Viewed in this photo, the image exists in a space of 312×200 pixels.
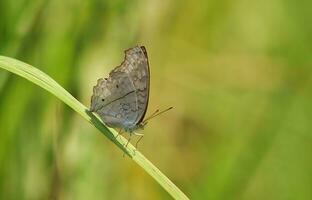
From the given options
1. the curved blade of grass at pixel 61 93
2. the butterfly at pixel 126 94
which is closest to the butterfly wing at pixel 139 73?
the butterfly at pixel 126 94

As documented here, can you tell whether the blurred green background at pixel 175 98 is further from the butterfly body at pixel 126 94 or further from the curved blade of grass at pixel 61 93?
the curved blade of grass at pixel 61 93

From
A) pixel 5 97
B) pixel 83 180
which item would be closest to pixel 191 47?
pixel 83 180

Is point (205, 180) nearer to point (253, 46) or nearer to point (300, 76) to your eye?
point (300, 76)

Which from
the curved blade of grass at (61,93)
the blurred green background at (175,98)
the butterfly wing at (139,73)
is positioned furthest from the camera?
the blurred green background at (175,98)

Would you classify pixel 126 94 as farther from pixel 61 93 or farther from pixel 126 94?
pixel 61 93

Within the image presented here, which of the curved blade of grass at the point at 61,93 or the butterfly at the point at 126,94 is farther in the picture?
the butterfly at the point at 126,94

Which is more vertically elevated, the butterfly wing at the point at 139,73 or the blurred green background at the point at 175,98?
the butterfly wing at the point at 139,73

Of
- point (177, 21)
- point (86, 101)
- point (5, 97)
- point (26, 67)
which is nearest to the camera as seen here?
point (26, 67)

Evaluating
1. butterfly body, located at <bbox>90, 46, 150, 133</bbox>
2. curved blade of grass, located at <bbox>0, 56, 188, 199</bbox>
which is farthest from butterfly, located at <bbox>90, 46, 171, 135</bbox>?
curved blade of grass, located at <bbox>0, 56, 188, 199</bbox>
